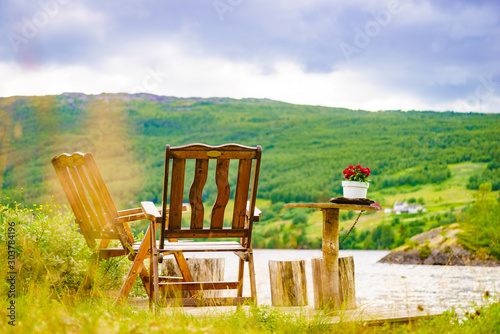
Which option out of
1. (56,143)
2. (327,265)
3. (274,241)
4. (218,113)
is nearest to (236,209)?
(327,265)

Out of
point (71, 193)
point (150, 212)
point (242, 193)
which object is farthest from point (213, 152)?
point (71, 193)

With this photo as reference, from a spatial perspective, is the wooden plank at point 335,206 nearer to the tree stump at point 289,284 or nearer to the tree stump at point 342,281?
the tree stump at point 342,281

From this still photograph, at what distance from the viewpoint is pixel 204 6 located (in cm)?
8750

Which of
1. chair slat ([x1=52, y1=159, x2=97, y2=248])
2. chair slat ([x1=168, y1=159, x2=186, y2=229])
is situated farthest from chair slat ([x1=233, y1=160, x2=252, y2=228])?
chair slat ([x1=52, y1=159, x2=97, y2=248])

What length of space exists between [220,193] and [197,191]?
0.62 feet

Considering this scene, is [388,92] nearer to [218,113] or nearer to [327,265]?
[218,113]

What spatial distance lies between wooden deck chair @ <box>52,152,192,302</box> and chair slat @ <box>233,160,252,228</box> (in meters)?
0.73

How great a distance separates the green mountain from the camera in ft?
190

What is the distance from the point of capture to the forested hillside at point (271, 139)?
5838cm

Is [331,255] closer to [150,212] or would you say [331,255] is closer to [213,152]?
[213,152]

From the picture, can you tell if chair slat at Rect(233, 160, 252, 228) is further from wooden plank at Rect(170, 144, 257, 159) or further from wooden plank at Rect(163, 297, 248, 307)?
wooden plank at Rect(163, 297, 248, 307)

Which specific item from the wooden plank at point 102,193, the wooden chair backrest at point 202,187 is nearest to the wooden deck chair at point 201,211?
the wooden chair backrest at point 202,187

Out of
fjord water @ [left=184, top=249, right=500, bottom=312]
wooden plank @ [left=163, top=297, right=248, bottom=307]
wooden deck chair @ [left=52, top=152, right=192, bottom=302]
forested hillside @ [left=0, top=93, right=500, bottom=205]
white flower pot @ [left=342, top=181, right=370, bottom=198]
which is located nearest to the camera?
wooden plank @ [left=163, top=297, right=248, bottom=307]

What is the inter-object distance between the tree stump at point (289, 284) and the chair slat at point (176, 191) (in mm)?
1181
